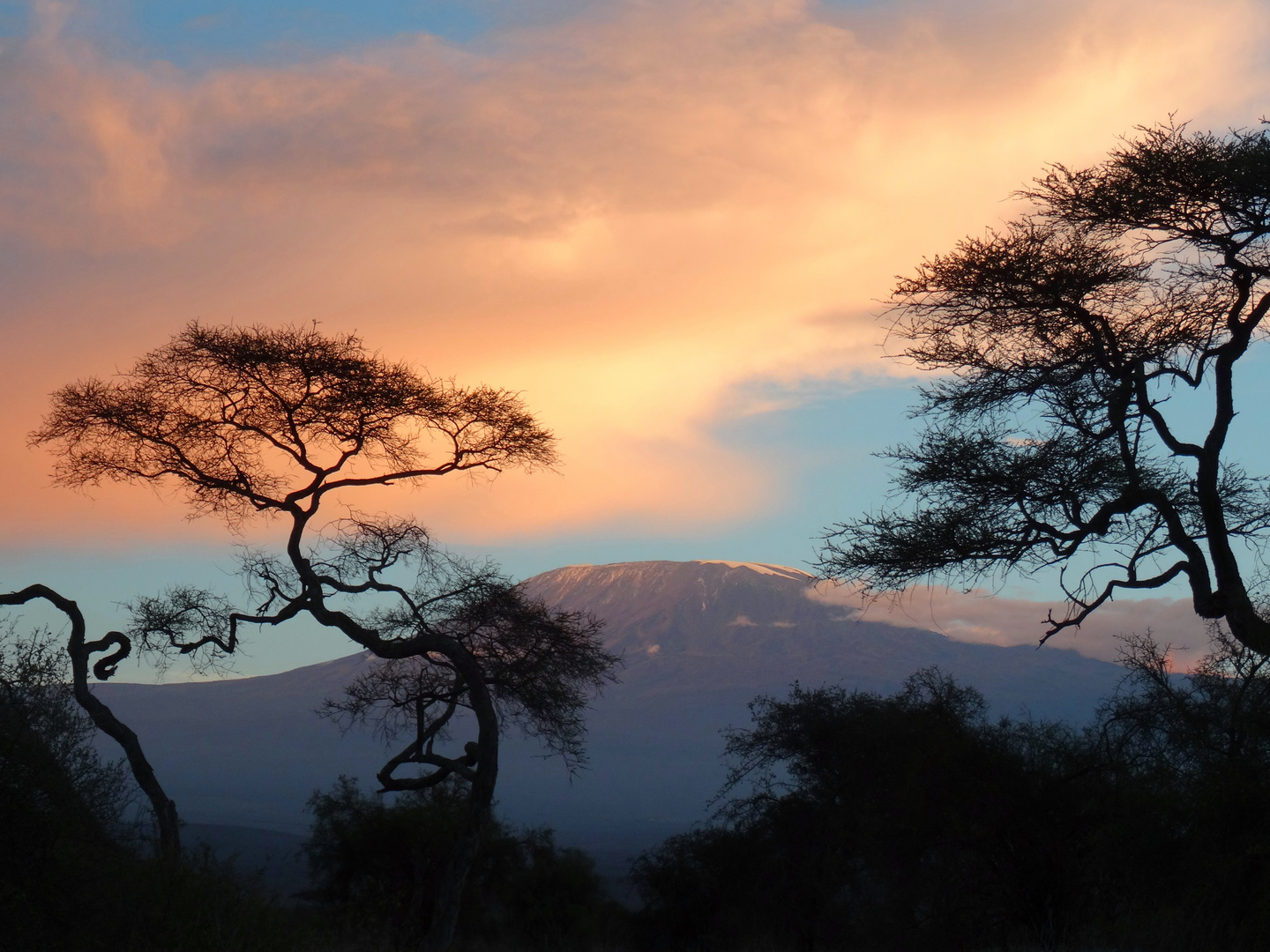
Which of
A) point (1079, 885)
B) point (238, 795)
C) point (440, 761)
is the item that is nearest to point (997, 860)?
point (1079, 885)

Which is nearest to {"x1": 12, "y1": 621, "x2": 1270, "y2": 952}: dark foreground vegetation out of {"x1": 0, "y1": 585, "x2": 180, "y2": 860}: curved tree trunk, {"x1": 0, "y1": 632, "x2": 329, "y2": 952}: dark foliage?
{"x1": 0, "y1": 632, "x2": 329, "y2": 952}: dark foliage

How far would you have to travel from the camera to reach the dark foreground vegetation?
8.52 metres

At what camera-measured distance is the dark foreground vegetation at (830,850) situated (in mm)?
8516

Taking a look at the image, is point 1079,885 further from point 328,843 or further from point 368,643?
point 328,843

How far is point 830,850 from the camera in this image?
76.8ft

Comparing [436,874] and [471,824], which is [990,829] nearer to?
[471,824]

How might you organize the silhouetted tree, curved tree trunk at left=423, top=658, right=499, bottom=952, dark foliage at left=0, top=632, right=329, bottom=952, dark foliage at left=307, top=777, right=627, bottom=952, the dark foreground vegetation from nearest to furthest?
dark foliage at left=0, top=632, right=329, bottom=952 → the dark foreground vegetation → curved tree trunk at left=423, top=658, right=499, bottom=952 → the silhouetted tree → dark foliage at left=307, top=777, right=627, bottom=952

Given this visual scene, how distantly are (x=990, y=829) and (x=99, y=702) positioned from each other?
1246 centimetres

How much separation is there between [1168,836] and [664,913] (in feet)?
62.0

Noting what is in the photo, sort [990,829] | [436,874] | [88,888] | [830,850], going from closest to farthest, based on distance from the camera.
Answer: [88,888] → [990,829] → [436,874] → [830,850]

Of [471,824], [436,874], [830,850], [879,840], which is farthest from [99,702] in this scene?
[830,850]

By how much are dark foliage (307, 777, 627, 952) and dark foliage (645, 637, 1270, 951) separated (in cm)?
246

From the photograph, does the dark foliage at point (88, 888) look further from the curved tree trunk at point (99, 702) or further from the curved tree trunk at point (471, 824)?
the curved tree trunk at point (99, 702)

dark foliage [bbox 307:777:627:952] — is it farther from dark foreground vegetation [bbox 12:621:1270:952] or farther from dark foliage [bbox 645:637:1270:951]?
dark foliage [bbox 645:637:1270:951]
